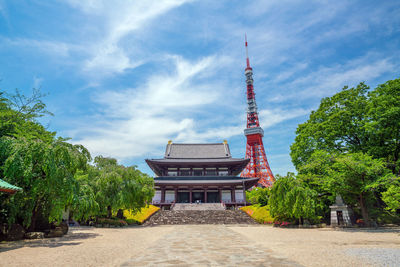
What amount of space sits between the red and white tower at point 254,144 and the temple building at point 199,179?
10.3m

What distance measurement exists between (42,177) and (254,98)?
56660 mm

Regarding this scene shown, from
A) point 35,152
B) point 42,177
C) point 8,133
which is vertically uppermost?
point 8,133

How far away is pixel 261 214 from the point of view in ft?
74.1

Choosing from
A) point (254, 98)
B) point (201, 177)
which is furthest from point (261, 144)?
point (201, 177)

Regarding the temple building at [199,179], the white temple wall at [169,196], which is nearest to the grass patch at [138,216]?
the temple building at [199,179]

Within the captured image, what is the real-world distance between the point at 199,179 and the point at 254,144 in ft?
78.8

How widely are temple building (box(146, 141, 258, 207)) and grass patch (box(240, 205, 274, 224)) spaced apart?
7728 millimetres

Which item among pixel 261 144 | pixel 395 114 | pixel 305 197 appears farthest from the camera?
pixel 261 144

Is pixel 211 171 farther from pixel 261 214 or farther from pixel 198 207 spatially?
pixel 261 214

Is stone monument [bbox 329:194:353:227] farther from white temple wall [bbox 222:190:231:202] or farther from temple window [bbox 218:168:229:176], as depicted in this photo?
temple window [bbox 218:168:229:176]

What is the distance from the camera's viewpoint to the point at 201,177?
35656 mm

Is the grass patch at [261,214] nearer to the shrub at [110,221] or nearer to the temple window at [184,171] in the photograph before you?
the shrub at [110,221]

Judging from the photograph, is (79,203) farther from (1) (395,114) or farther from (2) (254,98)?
(2) (254,98)

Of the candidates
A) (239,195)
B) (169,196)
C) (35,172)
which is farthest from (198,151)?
(35,172)
